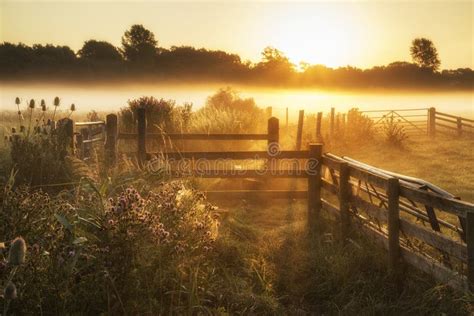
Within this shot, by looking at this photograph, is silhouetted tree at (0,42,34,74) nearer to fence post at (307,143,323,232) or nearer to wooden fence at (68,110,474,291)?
wooden fence at (68,110,474,291)

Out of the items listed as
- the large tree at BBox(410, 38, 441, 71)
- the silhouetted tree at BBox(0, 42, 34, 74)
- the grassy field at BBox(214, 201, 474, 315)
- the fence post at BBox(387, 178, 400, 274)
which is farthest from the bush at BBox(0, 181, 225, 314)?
the large tree at BBox(410, 38, 441, 71)

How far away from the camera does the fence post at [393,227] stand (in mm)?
5489

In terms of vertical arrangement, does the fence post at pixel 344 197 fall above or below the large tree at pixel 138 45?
below

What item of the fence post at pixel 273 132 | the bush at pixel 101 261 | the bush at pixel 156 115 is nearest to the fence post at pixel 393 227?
the bush at pixel 101 261

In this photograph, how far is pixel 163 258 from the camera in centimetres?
445

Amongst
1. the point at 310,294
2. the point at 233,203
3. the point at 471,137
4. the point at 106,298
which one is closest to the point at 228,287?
the point at 310,294

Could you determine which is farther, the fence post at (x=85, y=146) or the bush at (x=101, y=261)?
the fence post at (x=85, y=146)

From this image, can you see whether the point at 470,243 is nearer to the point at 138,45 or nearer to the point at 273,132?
the point at 273,132

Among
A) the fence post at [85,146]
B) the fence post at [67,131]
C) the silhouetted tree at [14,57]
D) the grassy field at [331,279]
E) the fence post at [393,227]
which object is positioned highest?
the silhouetted tree at [14,57]

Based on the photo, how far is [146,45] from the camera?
1961 inches

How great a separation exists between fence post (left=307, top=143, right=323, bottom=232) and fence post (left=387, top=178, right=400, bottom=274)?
2.45 metres

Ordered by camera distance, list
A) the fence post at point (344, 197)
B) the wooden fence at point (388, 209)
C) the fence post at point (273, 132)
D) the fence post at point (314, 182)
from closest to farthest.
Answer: the wooden fence at point (388, 209) → the fence post at point (344, 197) → the fence post at point (314, 182) → the fence post at point (273, 132)

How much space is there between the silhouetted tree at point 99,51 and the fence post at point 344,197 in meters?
44.7

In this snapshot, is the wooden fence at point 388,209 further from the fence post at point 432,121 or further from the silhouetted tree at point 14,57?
the silhouetted tree at point 14,57
